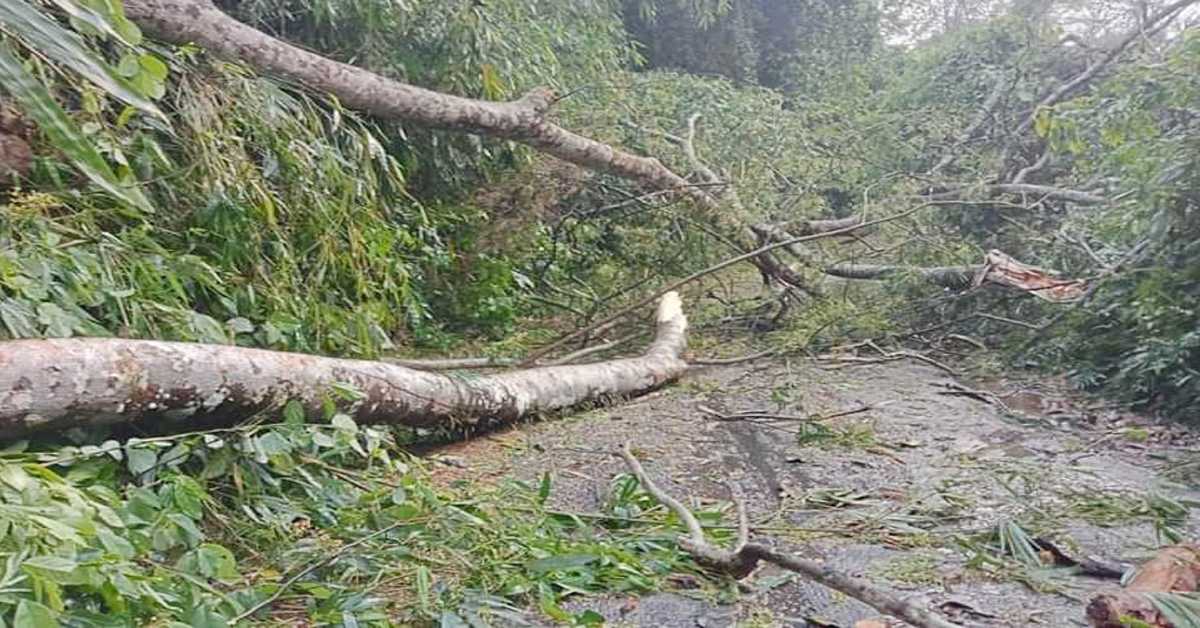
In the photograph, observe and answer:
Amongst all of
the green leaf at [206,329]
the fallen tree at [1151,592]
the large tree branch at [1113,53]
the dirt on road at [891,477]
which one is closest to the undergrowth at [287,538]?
the dirt on road at [891,477]

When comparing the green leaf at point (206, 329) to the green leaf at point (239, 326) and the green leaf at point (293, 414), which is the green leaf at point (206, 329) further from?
the green leaf at point (293, 414)

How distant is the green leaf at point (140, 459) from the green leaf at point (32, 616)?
0.65m

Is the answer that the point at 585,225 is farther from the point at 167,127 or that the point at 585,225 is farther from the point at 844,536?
the point at 844,536

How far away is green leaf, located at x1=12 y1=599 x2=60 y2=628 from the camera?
0.86 meters

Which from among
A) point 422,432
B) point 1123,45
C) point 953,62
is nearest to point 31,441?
point 422,432

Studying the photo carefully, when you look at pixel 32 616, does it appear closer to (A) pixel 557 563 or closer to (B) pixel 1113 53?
(A) pixel 557 563

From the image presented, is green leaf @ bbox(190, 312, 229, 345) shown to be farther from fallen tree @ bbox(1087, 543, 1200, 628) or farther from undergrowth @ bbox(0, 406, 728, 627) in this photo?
fallen tree @ bbox(1087, 543, 1200, 628)

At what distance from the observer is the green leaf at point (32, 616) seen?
86 cm

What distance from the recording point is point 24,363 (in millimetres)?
1493

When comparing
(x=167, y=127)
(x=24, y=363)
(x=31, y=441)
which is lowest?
(x=31, y=441)

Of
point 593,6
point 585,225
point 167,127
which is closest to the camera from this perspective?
point 167,127

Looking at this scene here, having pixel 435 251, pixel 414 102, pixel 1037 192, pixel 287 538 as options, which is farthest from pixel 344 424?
pixel 1037 192

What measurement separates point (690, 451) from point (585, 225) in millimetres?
2280

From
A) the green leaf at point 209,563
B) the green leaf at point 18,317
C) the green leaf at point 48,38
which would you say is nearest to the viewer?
the green leaf at point 48,38
